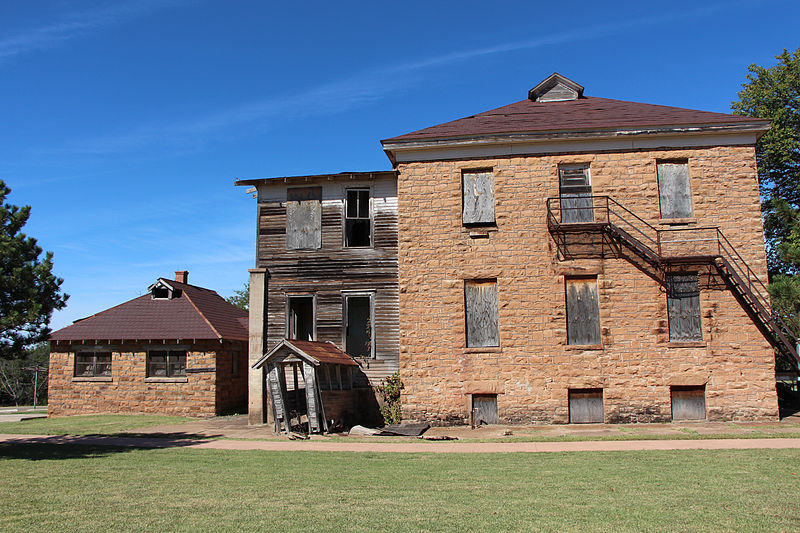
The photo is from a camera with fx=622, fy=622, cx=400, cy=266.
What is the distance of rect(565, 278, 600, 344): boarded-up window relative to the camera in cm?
1727

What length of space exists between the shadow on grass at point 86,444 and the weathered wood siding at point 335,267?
13.8ft

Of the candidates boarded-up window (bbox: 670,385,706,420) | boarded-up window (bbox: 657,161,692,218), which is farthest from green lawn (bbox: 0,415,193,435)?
boarded-up window (bbox: 657,161,692,218)

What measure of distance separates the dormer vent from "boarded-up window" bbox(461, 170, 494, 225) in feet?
17.1

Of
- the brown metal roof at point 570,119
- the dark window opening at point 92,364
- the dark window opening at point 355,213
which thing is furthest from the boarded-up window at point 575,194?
the dark window opening at point 92,364

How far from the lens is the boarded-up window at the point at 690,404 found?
16781mm

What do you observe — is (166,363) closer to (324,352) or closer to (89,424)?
(89,424)

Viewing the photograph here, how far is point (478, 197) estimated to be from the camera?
18297mm

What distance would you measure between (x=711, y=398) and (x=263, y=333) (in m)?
12.8

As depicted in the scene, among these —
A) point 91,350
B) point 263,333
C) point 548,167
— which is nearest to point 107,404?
point 91,350

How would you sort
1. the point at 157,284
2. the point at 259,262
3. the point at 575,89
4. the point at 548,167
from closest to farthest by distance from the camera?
1. the point at 548,167
2. the point at 259,262
3. the point at 575,89
4. the point at 157,284

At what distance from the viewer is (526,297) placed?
57.5 feet

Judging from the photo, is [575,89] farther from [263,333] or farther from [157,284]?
[157,284]

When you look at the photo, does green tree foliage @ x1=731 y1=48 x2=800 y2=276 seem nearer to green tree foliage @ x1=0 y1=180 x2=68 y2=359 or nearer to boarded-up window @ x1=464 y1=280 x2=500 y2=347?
boarded-up window @ x1=464 y1=280 x2=500 y2=347

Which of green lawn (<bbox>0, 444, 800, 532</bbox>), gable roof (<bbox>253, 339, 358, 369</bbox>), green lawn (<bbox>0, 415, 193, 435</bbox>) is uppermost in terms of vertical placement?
gable roof (<bbox>253, 339, 358, 369</bbox>)
